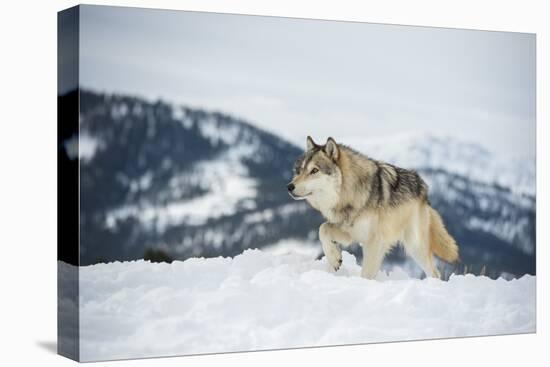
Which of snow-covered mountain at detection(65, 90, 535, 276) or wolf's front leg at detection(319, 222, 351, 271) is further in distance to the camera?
wolf's front leg at detection(319, 222, 351, 271)

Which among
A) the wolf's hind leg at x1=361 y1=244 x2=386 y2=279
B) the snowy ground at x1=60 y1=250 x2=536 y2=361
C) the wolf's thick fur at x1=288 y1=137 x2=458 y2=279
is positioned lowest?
the snowy ground at x1=60 y1=250 x2=536 y2=361

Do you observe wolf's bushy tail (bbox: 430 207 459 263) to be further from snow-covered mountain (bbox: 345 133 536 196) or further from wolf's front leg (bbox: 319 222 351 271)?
wolf's front leg (bbox: 319 222 351 271)

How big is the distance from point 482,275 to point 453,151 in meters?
1.21

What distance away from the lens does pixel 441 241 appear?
9180 mm

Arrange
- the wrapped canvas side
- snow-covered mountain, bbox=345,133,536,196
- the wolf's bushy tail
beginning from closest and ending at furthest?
1. the wrapped canvas side
2. snow-covered mountain, bbox=345,133,536,196
3. the wolf's bushy tail

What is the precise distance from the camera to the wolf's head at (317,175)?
848 centimetres

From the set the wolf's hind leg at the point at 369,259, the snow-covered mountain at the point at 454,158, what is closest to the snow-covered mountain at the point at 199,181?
the snow-covered mountain at the point at 454,158

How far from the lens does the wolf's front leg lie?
337 inches

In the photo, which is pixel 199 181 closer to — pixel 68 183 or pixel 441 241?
pixel 68 183

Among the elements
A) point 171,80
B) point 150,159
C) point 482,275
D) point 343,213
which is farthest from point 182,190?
point 482,275

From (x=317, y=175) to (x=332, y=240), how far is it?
1.94 ft

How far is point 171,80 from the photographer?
315 inches

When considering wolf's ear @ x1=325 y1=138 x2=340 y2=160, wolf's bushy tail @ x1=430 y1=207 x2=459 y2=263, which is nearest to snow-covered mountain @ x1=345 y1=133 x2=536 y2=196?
wolf's ear @ x1=325 y1=138 x2=340 y2=160

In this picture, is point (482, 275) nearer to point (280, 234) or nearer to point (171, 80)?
point (280, 234)
